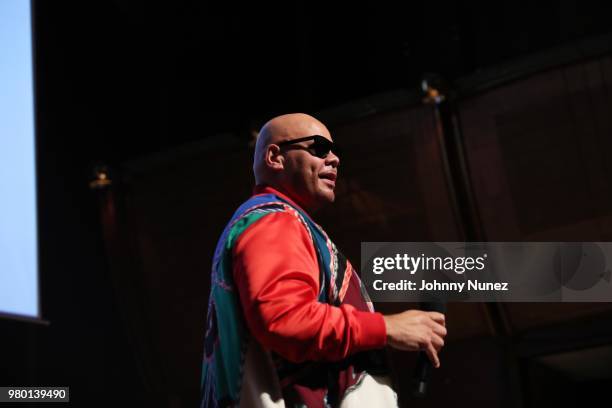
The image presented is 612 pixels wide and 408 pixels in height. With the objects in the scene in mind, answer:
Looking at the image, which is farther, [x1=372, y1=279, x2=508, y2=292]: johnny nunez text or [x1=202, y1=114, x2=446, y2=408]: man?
[x1=372, y1=279, x2=508, y2=292]: johnny nunez text

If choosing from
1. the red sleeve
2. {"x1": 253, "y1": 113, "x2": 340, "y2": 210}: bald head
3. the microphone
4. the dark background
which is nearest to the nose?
{"x1": 253, "y1": 113, "x2": 340, "y2": 210}: bald head

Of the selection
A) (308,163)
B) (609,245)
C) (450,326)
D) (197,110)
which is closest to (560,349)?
(450,326)

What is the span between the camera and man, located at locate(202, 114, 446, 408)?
48.3 inches

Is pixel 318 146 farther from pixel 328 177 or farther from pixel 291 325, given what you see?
pixel 291 325

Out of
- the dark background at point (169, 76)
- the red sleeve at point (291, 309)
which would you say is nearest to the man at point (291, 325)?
the red sleeve at point (291, 309)

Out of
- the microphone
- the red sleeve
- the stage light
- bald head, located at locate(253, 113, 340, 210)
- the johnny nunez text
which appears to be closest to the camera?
the red sleeve

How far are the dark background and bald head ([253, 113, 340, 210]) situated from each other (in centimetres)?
211

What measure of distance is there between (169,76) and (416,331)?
298cm

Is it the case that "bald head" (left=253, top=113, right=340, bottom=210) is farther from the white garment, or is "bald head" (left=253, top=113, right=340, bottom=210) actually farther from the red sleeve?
the white garment

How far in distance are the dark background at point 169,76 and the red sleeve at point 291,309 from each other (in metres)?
2.42

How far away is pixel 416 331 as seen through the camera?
1310mm

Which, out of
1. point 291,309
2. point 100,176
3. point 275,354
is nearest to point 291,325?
point 291,309

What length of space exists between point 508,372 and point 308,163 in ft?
8.04

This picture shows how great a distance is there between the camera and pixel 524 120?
351cm
